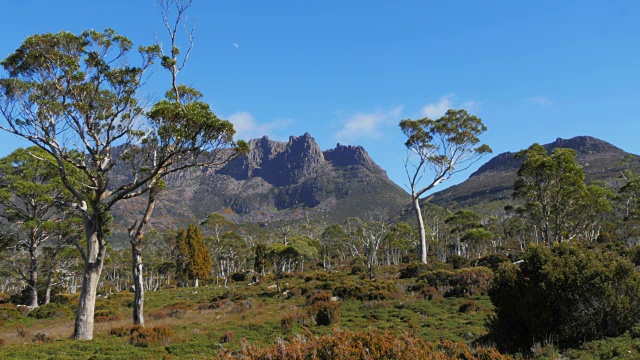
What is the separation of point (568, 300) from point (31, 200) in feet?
94.0

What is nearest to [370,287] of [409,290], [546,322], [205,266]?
[409,290]

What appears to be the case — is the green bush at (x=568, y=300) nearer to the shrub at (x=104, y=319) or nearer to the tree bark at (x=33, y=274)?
the shrub at (x=104, y=319)

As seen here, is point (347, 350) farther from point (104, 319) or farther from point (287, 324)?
point (104, 319)

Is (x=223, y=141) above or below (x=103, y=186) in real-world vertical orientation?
Answer: above

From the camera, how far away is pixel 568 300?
816cm

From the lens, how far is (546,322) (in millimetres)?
8242

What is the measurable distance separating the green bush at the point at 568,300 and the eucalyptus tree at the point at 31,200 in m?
24.2

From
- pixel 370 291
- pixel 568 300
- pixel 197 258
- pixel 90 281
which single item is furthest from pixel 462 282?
pixel 197 258

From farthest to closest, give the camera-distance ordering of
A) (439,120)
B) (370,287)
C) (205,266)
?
(205,266)
(439,120)
(370,287)

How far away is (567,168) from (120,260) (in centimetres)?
6671

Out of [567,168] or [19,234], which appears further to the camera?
[19,234]

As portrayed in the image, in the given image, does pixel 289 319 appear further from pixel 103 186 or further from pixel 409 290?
pixel 409 290

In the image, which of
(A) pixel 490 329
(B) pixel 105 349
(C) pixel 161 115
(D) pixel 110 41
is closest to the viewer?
(A) pixel 490 329

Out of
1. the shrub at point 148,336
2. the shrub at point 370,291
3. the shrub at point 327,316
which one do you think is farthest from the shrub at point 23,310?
the shrub at point 327,316
